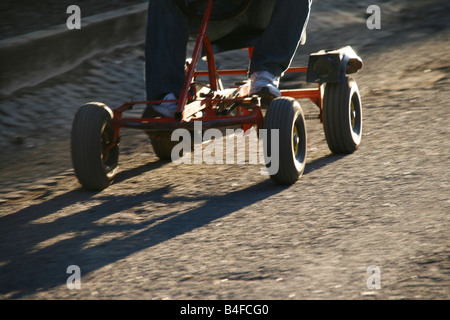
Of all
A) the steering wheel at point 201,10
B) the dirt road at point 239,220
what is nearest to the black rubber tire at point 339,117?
the dirt road at point 239,220

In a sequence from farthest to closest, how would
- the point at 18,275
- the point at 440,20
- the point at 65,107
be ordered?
1. the point at 440,20
2. the point at 65,107
3. the point at 18,275

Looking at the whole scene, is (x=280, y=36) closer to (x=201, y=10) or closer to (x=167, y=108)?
(x=201, y=10)

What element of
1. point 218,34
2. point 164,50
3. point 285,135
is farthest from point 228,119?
point 218,34

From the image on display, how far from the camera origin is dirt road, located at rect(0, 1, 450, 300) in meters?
2.29

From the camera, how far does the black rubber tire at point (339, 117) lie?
11.8ft

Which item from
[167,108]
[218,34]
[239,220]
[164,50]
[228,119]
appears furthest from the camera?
[218,34]

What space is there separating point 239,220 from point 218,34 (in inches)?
54.7

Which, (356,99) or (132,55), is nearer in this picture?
(356,99)

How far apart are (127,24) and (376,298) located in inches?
189

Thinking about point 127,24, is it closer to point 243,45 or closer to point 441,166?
point 243,45

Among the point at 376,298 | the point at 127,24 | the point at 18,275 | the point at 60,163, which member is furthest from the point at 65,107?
the point at 376,298

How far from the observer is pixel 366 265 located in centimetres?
234

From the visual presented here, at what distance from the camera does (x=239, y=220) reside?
2.86 m

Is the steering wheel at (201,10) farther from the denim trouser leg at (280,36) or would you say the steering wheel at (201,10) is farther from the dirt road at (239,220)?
the dirt road at (239,220)
